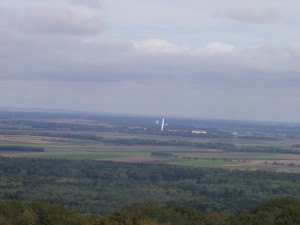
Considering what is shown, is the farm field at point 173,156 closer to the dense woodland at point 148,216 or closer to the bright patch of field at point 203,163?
the bright patch of field at point 203,163

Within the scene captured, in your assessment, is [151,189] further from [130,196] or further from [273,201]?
[273,201]

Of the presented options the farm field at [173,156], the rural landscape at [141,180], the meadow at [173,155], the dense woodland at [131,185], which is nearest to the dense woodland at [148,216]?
the rural landscape at [141,180]

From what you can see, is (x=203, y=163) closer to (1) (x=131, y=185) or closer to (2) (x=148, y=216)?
(1) (x=131, y=185)

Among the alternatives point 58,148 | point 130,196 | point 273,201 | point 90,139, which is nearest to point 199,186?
point 130,196

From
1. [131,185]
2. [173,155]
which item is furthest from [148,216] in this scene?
[173,155]

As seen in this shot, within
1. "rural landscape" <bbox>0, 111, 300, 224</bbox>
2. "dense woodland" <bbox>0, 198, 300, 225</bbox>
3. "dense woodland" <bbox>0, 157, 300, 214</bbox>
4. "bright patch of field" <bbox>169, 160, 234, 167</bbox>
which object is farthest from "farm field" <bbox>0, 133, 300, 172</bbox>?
"dense woodland" <bbox>0, 198, 300, 225</bbox>

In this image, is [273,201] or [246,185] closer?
[273,201]
